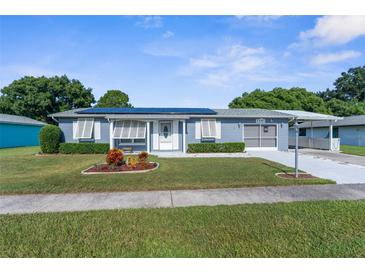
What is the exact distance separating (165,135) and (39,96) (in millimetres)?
27318

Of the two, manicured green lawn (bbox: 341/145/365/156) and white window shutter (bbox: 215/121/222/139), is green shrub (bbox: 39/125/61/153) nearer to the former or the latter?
white window shutter (bbox: 215/121/222/139)

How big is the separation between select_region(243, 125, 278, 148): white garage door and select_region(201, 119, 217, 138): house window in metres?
2.84

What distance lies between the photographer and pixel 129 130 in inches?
599

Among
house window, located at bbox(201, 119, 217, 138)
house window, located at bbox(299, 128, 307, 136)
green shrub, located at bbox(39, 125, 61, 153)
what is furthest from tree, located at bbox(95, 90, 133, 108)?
house window, located at bbox(299, 128, 307, 136)

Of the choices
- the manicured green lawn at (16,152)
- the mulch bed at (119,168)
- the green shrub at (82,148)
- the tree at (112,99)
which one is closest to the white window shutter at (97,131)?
the green shrub at (82,148)

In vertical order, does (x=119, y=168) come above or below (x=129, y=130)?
below

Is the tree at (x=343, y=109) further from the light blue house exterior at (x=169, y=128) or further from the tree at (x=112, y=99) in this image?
the tree at (x=112, y=99)

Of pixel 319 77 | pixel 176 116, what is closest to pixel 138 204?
pixel 176 116

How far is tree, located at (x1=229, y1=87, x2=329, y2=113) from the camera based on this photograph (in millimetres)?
35625

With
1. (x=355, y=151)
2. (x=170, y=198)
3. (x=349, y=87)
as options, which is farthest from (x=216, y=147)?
(x=349, y=87)

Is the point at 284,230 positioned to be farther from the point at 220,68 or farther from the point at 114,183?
the point at 220,68

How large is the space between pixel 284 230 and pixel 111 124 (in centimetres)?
1332

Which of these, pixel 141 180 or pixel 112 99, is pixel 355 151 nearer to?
pixel 141 180

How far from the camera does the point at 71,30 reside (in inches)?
278
